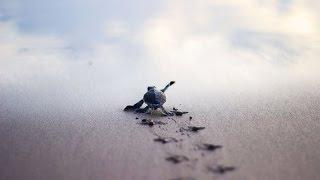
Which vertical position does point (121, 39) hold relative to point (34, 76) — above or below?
above

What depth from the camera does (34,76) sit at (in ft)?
18.8

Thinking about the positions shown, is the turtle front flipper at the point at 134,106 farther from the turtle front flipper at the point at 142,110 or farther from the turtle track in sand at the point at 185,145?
the turtle track in sand at the point at 185,145

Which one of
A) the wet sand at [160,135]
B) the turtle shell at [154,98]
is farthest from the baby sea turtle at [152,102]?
the wet sand at [160,135]

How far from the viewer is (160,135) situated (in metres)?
3.80

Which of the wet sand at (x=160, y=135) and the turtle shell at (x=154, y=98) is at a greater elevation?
the turtle shell at (x=154, y=98)

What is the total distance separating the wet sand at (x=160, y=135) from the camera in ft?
10.1

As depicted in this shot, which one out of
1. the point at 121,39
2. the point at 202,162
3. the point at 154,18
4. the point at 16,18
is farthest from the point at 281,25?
the point at 202,162

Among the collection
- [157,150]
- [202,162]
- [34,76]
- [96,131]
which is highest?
[34,76]

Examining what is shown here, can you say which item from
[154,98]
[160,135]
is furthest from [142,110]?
[160,135]

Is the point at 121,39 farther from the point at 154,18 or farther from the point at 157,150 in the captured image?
the point at 157,150

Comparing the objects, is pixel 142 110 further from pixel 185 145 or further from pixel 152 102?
pixel 185 145

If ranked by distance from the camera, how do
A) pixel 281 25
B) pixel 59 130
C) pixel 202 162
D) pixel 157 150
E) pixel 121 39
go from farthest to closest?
pixel 281 25, pixel 121 39, pixel 59 130, pixel 157 150, pixel 202 162

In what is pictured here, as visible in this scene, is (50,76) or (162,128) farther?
(50,76)

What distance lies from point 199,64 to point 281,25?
3051mm
